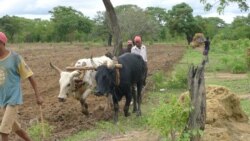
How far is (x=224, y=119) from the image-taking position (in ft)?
26.0

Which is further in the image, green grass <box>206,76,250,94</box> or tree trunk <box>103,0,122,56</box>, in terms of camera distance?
tree trunk <box>103,0,122,56</box>

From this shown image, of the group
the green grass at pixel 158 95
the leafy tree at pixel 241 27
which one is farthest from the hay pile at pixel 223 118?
the leafy tree at pixel 241 27

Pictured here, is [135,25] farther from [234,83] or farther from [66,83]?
→ [66,83]

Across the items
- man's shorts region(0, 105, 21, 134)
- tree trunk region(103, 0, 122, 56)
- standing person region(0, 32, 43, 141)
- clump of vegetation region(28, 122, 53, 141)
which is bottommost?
clump of vegetation region(28, 122, 53, 141)

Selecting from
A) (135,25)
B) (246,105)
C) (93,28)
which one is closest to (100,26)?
(93,28)

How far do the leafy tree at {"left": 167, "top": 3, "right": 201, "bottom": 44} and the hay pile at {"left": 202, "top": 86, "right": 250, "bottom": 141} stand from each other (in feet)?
195

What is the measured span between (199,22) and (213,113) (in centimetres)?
6326

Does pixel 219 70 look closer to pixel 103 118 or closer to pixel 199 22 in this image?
pixel 103 118

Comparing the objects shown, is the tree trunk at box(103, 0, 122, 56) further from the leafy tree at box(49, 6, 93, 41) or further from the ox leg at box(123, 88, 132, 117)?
the leafy tree at box(49, 6, 93, 41)

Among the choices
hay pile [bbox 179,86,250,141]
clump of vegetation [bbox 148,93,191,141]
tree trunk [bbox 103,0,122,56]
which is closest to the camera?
clump of vegetation [bbox 148,93,191,141]

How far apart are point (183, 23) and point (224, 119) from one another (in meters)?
61.0

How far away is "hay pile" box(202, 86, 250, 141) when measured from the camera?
22.8 ft

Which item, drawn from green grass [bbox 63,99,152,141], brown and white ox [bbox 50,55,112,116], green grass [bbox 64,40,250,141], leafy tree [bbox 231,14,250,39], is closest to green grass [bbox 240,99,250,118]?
green grass [bbox 64,40,250,141]

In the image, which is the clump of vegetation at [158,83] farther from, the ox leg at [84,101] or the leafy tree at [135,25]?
the leafy tree at [135,25]
